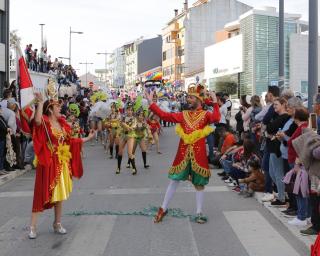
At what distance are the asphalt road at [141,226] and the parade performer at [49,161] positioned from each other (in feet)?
1.49

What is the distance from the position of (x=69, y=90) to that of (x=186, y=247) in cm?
2526

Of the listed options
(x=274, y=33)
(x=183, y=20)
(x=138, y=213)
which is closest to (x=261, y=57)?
(x=274, y=33)

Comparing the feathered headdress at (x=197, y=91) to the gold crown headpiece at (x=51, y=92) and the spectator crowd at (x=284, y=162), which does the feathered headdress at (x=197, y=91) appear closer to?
the spectator crowd at (x=284, y=162)

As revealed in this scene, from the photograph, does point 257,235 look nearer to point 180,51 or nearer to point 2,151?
point 2,151

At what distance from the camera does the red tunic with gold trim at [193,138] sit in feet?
24.7

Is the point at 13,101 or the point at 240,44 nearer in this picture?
the point at 13,101

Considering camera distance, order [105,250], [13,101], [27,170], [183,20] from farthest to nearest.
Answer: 1. [183,20]
2. [27,170]
3. [13,101]
4. [105,250]

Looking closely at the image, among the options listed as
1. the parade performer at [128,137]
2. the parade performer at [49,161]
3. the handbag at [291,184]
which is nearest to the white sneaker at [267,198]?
the handbag at [291,184]

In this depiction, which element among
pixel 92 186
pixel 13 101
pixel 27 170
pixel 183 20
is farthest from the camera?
pixel 183 20

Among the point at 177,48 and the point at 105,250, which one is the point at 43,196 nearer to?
the point at 105,250

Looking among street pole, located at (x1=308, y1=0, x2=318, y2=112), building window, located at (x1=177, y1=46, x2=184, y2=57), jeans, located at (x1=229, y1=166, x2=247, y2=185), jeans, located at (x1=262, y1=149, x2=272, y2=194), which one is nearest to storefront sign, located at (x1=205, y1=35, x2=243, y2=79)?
building window, located at (x1=177, y1=46, x2=184, y2=57)

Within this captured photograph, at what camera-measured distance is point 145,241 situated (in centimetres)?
645

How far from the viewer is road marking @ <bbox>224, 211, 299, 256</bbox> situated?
238 inches

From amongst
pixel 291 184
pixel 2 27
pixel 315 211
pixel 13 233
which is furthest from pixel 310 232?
pixel 2 27
